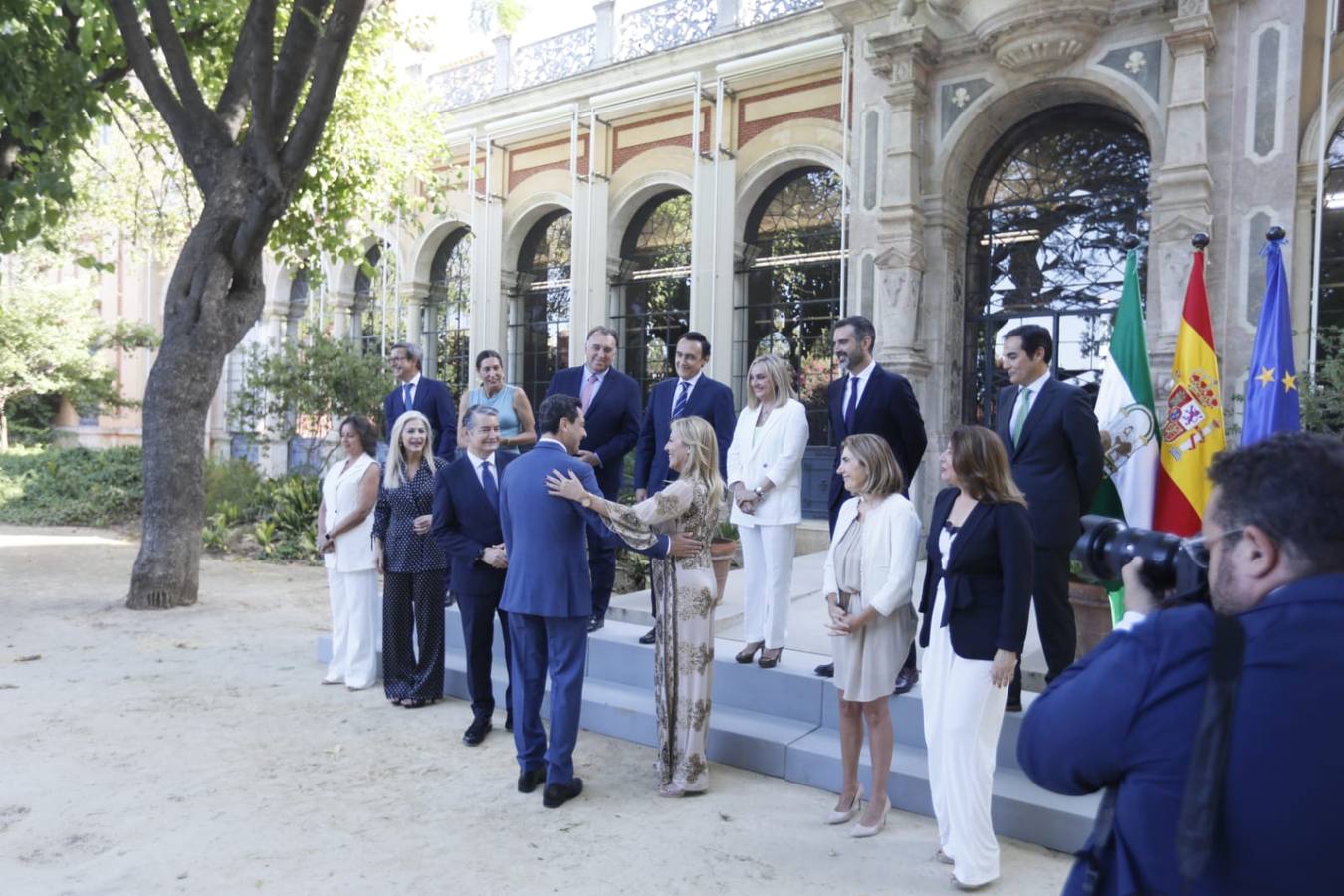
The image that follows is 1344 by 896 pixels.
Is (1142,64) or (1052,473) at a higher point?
(1142,64)

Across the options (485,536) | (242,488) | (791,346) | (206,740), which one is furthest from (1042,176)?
(242,488)

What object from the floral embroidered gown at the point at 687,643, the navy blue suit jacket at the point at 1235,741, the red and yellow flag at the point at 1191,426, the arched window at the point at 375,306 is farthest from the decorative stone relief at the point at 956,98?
the arched window at the point at 375,306

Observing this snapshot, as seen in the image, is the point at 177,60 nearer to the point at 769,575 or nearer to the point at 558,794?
the point at 769,575

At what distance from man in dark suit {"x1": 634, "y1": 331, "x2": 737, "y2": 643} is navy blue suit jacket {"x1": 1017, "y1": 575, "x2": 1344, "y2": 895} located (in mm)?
4087

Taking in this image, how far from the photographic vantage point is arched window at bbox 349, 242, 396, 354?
19.1 metres

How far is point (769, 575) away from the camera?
5.14 meters

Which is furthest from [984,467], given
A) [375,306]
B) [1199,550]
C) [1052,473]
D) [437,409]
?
[375,306]

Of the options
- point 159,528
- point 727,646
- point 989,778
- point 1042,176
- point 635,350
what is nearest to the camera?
point 989,778

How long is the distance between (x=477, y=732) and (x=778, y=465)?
90.4 inches

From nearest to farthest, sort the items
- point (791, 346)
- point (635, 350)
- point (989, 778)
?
point (989, 778) < point (791, 346) < point (635, 350)

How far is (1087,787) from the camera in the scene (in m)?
1.49

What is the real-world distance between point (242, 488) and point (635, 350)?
22.3ft

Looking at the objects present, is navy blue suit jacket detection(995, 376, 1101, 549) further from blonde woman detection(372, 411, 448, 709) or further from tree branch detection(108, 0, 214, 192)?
tree branch detection(108, 0, 214, 192)

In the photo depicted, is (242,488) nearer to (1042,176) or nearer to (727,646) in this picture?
(727,646)
